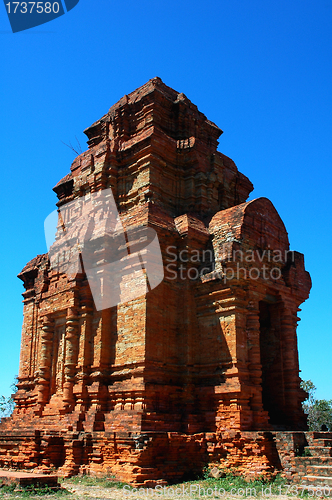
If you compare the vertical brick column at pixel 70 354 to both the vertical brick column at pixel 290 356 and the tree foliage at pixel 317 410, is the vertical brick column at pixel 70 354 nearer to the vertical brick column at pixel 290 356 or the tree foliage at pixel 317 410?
the vertical brick column at pixel 290 356

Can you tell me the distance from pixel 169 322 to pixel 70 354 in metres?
3.55

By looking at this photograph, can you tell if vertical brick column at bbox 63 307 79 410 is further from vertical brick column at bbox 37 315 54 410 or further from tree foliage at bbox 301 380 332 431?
tree foliage at bbox 301 380 332 431

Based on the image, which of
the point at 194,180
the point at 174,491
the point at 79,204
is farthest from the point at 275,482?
the point at 79,204

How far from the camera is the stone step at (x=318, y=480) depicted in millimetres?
10422

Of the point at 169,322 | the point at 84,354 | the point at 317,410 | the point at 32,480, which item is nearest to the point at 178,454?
the point at 32,480

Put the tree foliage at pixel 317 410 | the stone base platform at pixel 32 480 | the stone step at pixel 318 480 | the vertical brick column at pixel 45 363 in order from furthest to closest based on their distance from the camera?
1. the tree foliage at pixel 317 410
2. the vertical brick column at pixel 45 363
3. the stone base platform at pixel 32 480
4. the stone step at pixel 318 480

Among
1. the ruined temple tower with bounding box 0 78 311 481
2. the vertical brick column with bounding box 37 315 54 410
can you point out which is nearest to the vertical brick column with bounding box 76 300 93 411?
the ruined temple tower with bounding box 0 78 311 481

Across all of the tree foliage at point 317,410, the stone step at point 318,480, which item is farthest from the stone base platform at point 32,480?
the tree foliage at point 317,410

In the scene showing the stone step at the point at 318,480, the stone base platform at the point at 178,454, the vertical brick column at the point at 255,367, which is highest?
the vertical brick column at the point at 255,367

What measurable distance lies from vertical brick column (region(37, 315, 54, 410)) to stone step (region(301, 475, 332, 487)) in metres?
9.40

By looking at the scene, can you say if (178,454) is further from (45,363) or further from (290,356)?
(45,363)

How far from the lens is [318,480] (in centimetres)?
1068

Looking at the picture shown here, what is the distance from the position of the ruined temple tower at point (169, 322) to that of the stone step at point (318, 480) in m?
2.20

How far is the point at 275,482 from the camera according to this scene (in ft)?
37.5
